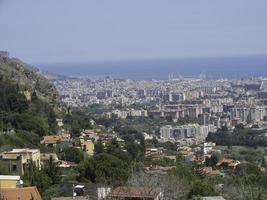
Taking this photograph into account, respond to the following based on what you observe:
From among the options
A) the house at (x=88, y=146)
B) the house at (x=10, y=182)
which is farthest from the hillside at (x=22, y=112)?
the house at (x=10, y=182)

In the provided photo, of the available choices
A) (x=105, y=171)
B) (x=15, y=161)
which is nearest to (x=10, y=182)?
(x=105, y=171)

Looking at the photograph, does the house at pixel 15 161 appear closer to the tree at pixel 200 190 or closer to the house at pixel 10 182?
the house at pixel 10 182

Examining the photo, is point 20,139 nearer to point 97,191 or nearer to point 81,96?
point 97,191

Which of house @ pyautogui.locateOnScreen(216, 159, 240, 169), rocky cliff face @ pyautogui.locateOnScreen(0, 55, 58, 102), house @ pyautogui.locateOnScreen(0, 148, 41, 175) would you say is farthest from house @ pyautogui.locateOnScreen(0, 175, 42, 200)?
rocky cliff face @ pyautogui.locateOnScreen(0, 55, 58, 102)

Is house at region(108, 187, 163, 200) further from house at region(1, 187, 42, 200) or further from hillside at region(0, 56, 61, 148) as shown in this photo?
hillside at region(0, 56, 61, 148)

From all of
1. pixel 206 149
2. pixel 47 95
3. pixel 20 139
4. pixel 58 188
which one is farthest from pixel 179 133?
pixel 58 188

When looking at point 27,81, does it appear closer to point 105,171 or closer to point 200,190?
point 105,171
